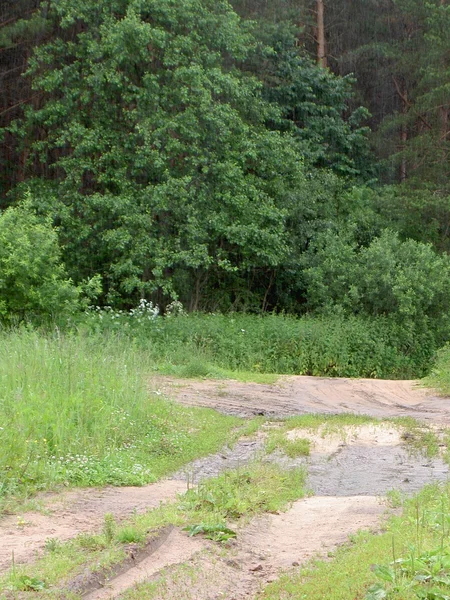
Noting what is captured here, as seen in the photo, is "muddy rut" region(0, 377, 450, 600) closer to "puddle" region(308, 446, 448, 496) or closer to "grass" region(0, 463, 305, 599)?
"puddle" region(308, 446, 448, 496)

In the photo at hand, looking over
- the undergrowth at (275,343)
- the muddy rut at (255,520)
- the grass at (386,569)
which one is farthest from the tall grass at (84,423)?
the undergrowth at (275,343)

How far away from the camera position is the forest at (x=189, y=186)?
2241 centimetres

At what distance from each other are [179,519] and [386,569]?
2.28m

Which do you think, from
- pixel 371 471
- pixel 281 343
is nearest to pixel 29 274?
pixel 281 343

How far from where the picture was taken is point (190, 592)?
226 inches

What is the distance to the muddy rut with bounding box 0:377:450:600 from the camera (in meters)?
5.99

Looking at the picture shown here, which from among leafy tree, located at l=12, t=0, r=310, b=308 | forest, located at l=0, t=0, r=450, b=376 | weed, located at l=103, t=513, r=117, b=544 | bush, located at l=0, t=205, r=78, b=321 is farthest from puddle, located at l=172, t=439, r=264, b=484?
leafy tree, located at l=12, t=0, r=310, b=308

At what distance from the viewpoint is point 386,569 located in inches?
207

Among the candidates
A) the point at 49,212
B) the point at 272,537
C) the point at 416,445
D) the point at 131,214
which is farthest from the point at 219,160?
the point at 272,537

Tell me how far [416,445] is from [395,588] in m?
6.06

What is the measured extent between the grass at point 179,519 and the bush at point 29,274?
9.49m

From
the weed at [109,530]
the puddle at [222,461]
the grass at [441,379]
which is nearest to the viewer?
the weed at [109,530]

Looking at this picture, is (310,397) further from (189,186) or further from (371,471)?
(189,186)

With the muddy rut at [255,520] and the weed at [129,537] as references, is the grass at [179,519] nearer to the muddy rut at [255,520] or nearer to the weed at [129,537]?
the weed at [129,537]
